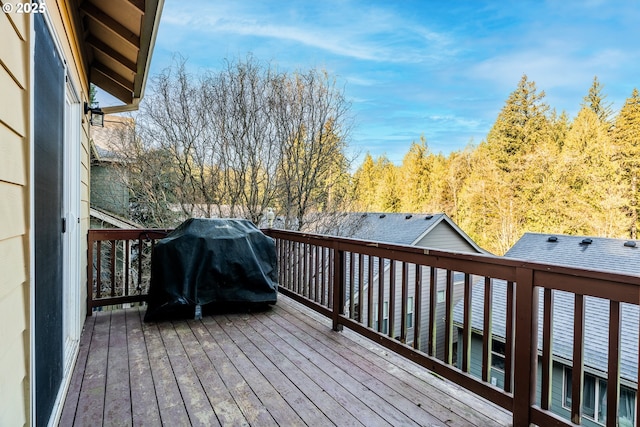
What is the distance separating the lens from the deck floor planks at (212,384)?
1.91 m

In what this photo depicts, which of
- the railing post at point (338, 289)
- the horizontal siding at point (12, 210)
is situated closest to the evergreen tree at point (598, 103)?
the railing post at point (338, 289)

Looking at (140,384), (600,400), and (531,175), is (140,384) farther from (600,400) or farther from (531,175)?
(531,175)

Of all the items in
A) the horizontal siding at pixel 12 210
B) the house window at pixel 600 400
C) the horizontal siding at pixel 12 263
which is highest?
the horizontal siding at pixel 12 210

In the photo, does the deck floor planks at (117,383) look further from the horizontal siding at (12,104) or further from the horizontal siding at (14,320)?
the horizontal siding at (12,104)

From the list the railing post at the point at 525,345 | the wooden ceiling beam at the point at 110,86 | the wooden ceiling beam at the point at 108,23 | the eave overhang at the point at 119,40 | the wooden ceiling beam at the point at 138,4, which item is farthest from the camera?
the wooden ceiling beam at the point at 110,86

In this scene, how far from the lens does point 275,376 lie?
2.38m

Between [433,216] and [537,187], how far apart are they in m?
9.29

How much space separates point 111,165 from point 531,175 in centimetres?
1792

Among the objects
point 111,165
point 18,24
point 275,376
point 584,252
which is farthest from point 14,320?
point 584,252

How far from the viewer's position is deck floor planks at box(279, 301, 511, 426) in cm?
194

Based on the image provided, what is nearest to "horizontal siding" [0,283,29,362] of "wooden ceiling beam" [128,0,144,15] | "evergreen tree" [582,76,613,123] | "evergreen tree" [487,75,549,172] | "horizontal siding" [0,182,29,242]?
"horizontal siding" [0,182,29,242]

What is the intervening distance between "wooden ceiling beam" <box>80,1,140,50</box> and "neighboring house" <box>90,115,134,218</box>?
581 centimetres

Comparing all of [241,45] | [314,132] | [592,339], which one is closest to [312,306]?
[592,339]

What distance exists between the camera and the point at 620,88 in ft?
56.4
